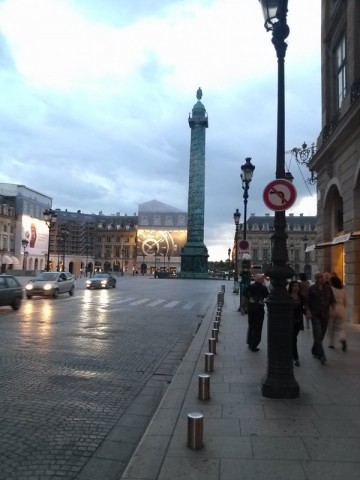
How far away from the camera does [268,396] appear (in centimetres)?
689

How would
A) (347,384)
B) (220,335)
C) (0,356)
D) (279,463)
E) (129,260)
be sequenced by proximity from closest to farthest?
(279,463), (347,384), (0,356), (220,335), (129,260)

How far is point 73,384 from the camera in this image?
26.0 ft

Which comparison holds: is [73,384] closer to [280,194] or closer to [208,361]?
[208,361]

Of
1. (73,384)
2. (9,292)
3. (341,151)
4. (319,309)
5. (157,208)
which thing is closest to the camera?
(73,384)

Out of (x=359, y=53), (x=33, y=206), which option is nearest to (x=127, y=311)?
(x=359, y=53)

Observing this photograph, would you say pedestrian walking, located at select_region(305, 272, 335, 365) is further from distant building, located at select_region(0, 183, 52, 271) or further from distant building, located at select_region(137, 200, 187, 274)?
distant building, located at select_region(137, 200, 187, 274)

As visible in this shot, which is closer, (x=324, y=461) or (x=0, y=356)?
(x=324, y=461)

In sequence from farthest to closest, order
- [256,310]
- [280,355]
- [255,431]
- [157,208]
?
[157,208]
[256,310]
[280,355]
[255,431]

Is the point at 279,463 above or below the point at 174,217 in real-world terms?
below

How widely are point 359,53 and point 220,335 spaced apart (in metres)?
10.3

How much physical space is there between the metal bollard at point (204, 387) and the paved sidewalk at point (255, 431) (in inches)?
4.3

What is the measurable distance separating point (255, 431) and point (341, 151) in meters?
13.8

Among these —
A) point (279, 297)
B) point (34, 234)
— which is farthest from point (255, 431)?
point (34, 234)

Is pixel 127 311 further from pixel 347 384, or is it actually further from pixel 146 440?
pixel 146 440
